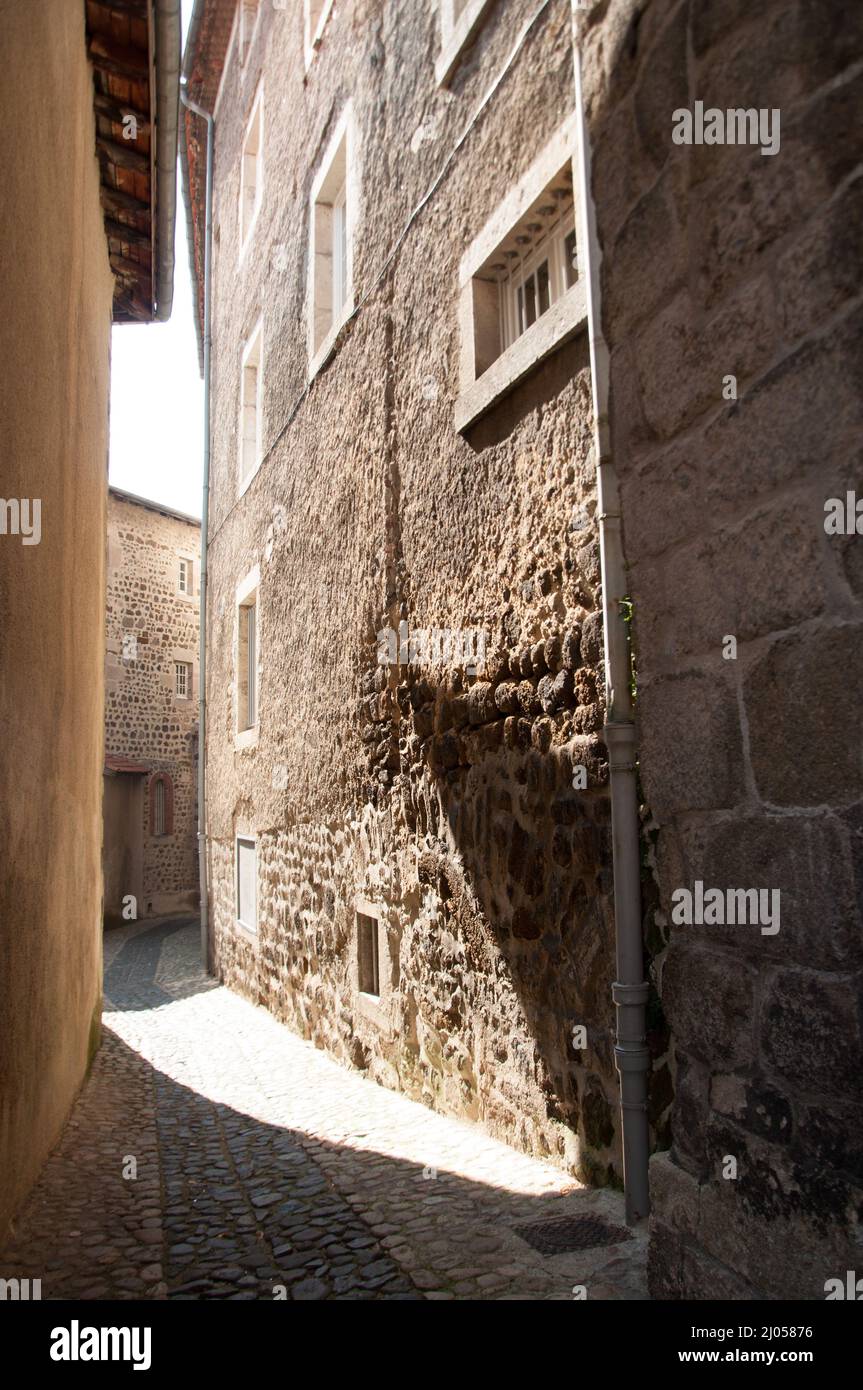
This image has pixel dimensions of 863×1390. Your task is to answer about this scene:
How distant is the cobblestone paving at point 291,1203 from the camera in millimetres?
2857

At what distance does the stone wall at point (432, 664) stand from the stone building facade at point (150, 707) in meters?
10.8

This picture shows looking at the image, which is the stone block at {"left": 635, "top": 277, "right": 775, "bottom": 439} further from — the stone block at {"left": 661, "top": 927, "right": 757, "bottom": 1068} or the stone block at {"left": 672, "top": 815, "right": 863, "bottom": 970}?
the stone block at {"left": 661, "top": 927, "right": 757, "bottom": 1068}

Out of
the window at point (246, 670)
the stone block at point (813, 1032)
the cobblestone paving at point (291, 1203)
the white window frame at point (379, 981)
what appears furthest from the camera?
the window at point (246, 670)

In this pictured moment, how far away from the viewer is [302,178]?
8125 millimetres

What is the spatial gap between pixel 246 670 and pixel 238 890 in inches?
86.9

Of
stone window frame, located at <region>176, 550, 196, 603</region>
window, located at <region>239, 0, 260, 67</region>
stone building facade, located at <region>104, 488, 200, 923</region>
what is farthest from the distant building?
stone window frame, located at <region>176, 550, 196, 603</region>

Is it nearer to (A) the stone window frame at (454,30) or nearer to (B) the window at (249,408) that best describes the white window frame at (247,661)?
(B) the window at (249,408)

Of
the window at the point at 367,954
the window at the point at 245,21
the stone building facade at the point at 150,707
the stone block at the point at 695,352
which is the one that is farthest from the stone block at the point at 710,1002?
the stone building facade at the point at 150,707

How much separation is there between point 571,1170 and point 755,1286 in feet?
5.99

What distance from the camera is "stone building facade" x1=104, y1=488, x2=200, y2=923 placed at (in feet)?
61.7

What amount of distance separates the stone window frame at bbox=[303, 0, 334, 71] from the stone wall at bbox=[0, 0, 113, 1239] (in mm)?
2819

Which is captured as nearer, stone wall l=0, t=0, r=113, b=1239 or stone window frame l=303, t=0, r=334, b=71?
stone wall l=0, t=0, r=113, b=1239

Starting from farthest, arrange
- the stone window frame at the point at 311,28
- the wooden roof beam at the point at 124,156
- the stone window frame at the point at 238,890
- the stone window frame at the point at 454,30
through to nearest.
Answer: the stone window frame at the point at 238,890 → the stone window frame at the point at 311,28 → the wooden roof beam at the point at 124,156 → the stone window frame at the point at 454,30

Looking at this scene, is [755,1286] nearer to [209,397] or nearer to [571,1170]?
[571,1170]
